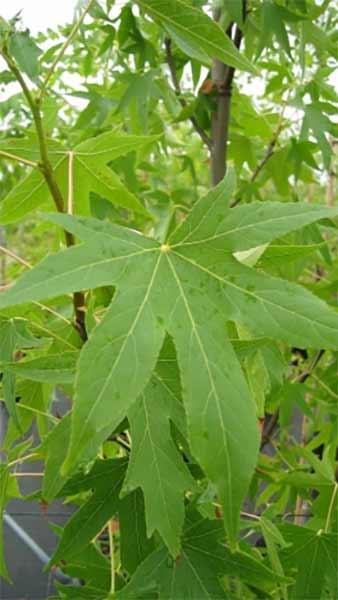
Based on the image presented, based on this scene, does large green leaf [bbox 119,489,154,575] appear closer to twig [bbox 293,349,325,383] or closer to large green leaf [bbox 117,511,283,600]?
large green leaf [bbox 117,511,283,600]

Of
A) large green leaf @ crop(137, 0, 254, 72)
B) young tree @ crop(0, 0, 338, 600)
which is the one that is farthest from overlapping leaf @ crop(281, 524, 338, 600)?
large green leaf @ crop(137, 0, 254, 72)

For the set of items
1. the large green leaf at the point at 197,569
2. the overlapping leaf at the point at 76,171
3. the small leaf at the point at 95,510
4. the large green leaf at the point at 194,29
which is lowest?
the large green leaf at the point at 197,569

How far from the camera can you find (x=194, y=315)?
56 centimetres

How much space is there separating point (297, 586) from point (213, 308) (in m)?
0.38

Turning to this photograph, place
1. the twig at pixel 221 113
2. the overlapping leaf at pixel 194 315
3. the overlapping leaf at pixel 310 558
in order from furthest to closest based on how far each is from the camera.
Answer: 1. the twig at pixel 221 113
2. the overlapping leaf at pixel 310 558
3. the overlapping leaf at pixel 194 315

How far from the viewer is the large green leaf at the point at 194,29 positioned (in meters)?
0.68

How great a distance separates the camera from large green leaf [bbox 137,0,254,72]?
0.68m

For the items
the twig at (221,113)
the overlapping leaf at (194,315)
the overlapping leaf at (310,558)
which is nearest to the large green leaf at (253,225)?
the overlapping leaf at (194,315)

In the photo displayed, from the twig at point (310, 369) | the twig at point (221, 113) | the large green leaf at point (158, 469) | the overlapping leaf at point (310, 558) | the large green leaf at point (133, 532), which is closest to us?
the large green leaf at point (158, 469)

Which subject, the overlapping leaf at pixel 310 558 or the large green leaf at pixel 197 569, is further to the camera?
the overlapping leaf at pixel 310 558

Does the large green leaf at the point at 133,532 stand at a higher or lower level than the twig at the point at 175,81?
lower

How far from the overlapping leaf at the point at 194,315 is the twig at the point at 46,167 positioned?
0.10m

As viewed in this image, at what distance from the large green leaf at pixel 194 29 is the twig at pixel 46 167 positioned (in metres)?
0.13

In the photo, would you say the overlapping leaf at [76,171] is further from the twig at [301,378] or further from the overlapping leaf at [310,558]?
the twig at [301,378]
